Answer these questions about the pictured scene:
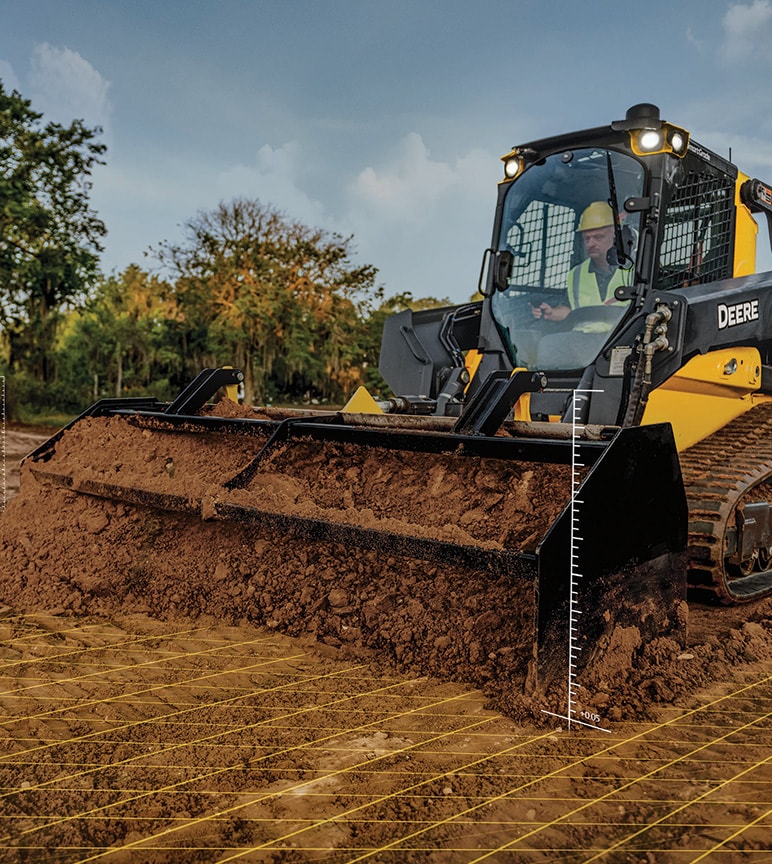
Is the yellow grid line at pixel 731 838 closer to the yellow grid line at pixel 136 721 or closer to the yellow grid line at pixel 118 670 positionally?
the yellow grid line at pixel 136 721

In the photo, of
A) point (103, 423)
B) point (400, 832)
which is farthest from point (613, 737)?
point (103, 423)

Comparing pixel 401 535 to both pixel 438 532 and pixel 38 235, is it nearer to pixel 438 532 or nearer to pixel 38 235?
pixel 438 532

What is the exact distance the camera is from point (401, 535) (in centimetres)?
343

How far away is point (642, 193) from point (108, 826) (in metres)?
4.56

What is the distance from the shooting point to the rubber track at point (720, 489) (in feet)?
14.3

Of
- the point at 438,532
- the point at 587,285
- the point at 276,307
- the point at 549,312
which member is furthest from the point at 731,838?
the point at 276,307

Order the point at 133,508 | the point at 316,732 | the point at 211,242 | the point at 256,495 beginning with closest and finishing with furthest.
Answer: the point at 316,732, the point at 256,495, the point at 133,508, the point at 211,242

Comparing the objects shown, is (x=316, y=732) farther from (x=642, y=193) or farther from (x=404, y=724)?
(x=642, y=193)

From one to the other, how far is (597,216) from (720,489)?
2.03m

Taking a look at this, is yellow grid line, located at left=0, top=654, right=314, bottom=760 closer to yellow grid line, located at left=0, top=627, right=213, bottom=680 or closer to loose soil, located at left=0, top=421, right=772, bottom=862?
loose soil, located at left=0, top=421, right=772, bottom=862

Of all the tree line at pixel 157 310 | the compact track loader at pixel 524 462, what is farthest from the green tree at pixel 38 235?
the compact track loader at pixel 524 462

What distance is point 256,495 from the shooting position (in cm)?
405
